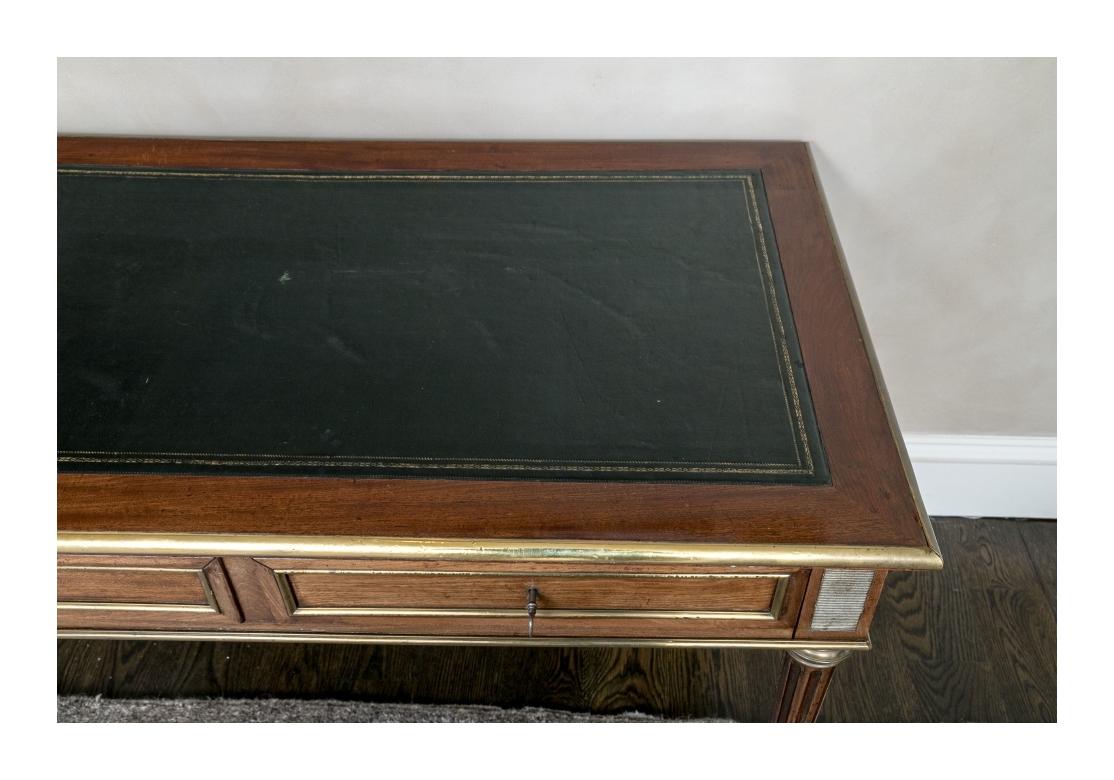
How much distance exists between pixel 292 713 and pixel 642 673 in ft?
1.51

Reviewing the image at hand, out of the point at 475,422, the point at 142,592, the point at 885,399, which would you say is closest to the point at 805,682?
the point at 885,399

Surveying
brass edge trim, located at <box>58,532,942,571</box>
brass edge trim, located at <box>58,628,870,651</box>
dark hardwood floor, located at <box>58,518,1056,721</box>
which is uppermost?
brass edge trim, located at <box>58,532,942,571</box>

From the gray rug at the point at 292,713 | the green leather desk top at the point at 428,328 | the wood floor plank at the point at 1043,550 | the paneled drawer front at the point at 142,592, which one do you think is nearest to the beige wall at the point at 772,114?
the green leather desk top at the point at 428,328

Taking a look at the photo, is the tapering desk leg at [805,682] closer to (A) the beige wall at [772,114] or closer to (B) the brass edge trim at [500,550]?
(B) the brass edge trim at [500,550]

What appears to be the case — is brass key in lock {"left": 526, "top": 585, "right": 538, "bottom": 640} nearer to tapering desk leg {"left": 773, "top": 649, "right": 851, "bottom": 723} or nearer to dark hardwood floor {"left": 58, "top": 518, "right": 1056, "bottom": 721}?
tapering desk leg {"left": 773, "top": 649, "right": 851, "bottom": 723}

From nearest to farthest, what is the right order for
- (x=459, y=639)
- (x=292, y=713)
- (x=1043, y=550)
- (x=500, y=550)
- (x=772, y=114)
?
1. (x=500, y=550)
2. (x=459, y=639)
3. (x=772, y=114)
4. (x=292, y=713)
5. (x=1043, y=550)

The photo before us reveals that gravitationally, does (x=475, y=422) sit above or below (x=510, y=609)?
above

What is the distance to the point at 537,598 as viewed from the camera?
683 millimetres

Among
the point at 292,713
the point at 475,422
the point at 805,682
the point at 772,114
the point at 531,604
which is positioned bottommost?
the point at 292,713

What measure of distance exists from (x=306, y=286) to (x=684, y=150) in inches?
17.8

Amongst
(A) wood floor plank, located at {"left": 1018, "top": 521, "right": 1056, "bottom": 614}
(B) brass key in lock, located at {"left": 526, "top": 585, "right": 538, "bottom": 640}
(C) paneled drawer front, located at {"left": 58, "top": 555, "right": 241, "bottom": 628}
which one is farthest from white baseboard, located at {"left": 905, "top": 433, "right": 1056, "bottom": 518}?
(C) paneled drawer front, located at {"left": 58, "top": 555, "right": 241, "bottom": 628}

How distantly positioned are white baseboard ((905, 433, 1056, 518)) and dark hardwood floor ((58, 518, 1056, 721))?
0.55ft

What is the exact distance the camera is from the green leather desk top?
67 cm

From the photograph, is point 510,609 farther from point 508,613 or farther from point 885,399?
point 885,399
